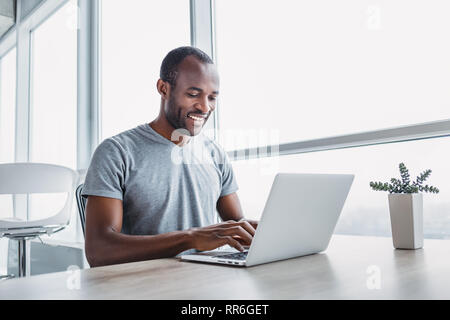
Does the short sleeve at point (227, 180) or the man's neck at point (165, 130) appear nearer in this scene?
the man's neck at point (165, 130)

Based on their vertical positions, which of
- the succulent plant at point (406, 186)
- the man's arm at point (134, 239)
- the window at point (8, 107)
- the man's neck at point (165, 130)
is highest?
the window at point (8, 107)

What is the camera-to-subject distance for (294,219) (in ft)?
2.90

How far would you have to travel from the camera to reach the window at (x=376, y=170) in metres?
1.37

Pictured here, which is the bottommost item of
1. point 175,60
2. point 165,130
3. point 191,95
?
point 165,130

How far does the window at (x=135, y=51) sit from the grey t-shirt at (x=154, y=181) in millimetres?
1099

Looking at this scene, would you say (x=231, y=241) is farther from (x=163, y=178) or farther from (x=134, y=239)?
(x=163, y=178)

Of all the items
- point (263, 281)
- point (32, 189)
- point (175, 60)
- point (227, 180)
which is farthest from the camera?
point (32, 189)

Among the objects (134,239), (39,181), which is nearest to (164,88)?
(134,239)

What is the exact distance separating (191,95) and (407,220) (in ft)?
2.59

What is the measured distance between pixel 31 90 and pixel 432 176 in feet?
11.4

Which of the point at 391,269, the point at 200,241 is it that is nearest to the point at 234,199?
the point at 200,241

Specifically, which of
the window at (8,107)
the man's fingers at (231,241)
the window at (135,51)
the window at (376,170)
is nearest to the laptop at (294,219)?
the man's fingers at (231,241)

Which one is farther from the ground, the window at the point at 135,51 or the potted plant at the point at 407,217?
the window at the point at 135,51

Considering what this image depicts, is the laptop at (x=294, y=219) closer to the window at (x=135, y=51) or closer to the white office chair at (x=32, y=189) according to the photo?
the white office chair at (x=32, y=189)
